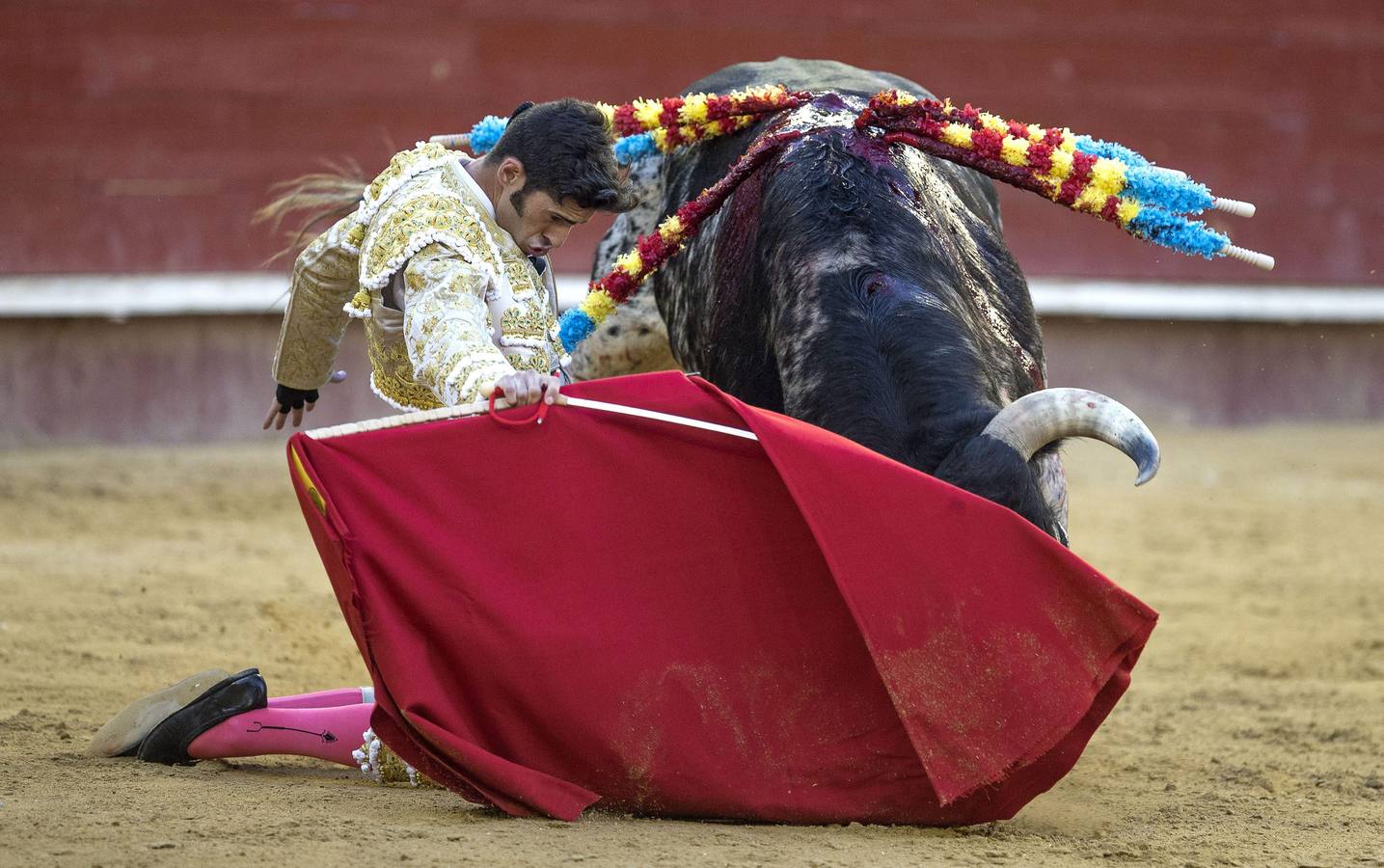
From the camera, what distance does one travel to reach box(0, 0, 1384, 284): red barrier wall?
6.30 metres

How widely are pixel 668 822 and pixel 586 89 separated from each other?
194 inches

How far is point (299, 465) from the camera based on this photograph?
208cm

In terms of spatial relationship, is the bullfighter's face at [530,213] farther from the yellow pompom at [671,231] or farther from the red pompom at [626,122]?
Result: the red pompom at [626,122]

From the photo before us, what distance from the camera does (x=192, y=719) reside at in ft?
8.04

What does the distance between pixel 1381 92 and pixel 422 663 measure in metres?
6.30

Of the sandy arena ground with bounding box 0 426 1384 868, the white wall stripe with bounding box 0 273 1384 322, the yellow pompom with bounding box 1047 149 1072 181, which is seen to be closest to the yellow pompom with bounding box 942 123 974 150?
the yellow pompom with bounding box 1047 149 1072 181

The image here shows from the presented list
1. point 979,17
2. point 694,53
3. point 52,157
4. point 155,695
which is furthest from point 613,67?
point 155,695

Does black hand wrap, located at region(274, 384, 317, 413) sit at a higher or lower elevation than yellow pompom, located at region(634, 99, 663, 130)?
lower

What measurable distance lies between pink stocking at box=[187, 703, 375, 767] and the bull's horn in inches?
43.2

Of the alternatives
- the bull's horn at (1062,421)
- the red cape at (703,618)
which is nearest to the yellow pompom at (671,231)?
the red cape at (703,618)

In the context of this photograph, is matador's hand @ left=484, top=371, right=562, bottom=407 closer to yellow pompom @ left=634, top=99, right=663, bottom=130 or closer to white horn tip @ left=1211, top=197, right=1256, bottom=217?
yellow pompom @ left=634, top=99, right=663, bottom=130

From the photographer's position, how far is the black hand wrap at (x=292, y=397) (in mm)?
2807

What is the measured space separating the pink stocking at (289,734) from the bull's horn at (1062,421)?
1.10 metres

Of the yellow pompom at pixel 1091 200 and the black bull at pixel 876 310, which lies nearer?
the black bull at pixel 876 310
